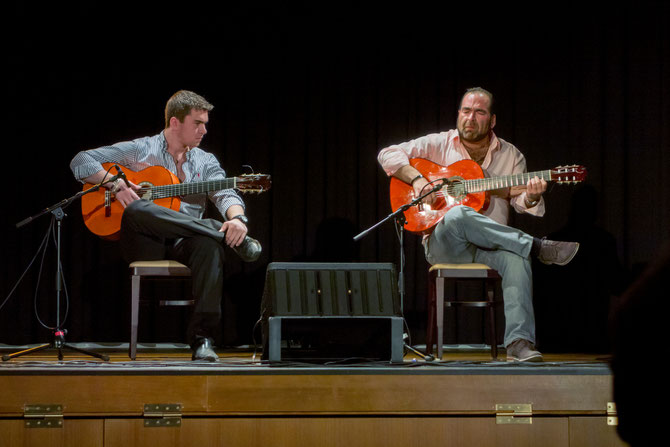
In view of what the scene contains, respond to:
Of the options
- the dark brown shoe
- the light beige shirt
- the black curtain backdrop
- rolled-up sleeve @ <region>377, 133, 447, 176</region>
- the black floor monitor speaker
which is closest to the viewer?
the black floor monitor speaker

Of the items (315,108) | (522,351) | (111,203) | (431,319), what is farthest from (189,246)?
(315,108)

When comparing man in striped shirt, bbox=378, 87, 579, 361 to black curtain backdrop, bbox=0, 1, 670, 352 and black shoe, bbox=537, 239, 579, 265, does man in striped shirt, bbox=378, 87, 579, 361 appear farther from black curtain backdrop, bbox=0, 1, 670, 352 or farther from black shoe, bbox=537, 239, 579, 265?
black curtain backdrop, bbox=0, 1, 670, 352

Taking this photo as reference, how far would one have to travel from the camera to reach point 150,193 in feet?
12.1

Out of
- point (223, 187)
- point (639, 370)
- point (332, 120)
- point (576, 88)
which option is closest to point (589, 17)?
point (576, 88)

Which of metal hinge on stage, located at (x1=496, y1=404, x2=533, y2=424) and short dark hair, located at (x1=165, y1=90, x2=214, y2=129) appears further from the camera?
short dark hair, located at (x1=165, y1=90, x2=214, y2=129)

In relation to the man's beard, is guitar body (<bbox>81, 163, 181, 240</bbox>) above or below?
below

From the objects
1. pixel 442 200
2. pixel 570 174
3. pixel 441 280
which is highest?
pixel 570 174

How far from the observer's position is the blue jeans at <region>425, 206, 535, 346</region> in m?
3.16

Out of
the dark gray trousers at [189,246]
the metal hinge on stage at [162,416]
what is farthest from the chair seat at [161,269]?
the metal hinge on stage at [162,416]

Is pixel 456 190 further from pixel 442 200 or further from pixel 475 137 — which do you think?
pixel 475 137

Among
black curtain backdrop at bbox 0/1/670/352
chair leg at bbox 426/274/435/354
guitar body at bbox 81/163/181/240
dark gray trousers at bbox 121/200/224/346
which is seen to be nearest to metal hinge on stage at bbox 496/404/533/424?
chair leg at bbox 426/274/435/354

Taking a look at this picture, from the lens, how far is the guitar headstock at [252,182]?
12.1 ft

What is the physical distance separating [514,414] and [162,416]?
3.91 feet

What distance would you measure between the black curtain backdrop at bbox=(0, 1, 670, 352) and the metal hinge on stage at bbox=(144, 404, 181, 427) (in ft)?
7.05
